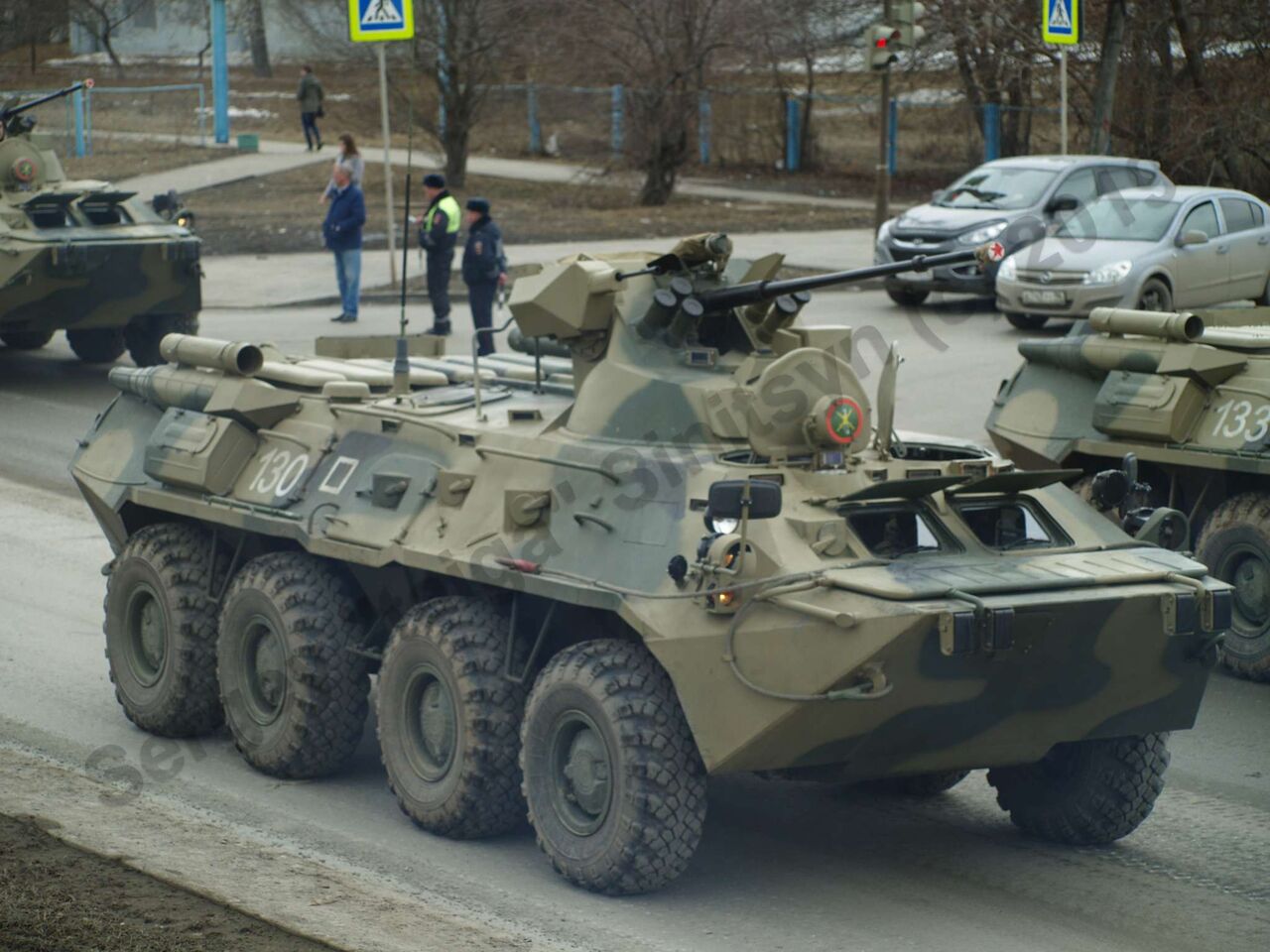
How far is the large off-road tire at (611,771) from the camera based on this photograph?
725 cm

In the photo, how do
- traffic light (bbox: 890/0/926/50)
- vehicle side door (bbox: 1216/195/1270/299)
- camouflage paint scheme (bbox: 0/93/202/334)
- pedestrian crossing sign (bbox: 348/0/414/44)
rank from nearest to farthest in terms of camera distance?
pedestrian crossing sign (bbox: 348/0/414/44)
camouflage paint scheme (bbox: 0/93/202/334)
vehicle side door (bbox: 1216/195/1270/299)
traffic light (bbox: 890/0/926/50)

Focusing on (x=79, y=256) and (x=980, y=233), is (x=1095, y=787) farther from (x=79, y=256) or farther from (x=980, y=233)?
(x=980, y=233)

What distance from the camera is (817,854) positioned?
8.08 m

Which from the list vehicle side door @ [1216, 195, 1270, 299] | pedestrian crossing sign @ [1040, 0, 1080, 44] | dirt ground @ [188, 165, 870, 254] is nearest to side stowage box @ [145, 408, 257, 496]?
pedestrian crossing sign @ [1040, 0, 1080, 44]

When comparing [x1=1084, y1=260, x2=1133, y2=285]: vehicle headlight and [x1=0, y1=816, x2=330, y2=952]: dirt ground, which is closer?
[x1=0, y1=816, x2=330, y2=952]: dirt ground

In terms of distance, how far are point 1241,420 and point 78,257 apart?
34.4ft

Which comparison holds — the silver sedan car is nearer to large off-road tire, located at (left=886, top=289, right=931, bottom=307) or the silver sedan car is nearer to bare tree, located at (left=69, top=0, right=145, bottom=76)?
large off-road tire, located at (left=886, top=289, right=931, bottom=307)

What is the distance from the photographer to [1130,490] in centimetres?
826

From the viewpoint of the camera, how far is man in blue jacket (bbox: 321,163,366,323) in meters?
20.9

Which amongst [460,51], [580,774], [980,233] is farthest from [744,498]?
[460,51]

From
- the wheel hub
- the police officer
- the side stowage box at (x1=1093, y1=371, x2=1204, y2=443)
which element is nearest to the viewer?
the wheel hub

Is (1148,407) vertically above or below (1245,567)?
above

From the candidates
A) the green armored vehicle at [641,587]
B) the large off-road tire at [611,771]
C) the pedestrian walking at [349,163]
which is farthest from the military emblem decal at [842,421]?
the pedestrian walking at [349,163]

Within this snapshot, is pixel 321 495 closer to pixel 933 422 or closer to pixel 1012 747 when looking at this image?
pixel 1012 747
